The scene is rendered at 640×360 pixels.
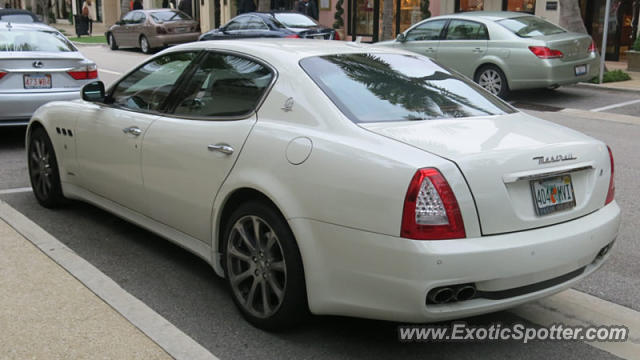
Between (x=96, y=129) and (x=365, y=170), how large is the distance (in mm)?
2735

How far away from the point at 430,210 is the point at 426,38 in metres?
12.2

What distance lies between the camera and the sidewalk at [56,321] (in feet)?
11.8

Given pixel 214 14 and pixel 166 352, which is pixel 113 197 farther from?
pixel 214 14

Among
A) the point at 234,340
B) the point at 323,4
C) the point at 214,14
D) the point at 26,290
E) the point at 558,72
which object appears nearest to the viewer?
the point at 234,340

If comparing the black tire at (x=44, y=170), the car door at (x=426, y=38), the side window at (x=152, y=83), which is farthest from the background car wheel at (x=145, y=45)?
the side window at (x=152, y=83)

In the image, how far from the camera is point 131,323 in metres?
3.92

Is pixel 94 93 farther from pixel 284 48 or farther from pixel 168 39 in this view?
pixel 168 39

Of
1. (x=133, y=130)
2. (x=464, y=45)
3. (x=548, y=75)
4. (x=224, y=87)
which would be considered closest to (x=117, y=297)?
(x=133, y=130)

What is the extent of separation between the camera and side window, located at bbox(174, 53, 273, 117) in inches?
168

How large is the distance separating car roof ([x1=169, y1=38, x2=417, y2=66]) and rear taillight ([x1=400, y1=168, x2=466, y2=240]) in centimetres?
132

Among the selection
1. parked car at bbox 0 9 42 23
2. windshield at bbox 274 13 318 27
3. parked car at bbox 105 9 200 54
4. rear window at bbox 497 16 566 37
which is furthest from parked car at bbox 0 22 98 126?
parked car at bbox 105 9 200 54

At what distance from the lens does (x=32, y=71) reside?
8.88 m

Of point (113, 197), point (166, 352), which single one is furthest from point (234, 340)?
point (113, 197)

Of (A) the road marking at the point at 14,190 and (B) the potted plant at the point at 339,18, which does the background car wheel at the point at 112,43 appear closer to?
(B) the potted plant at the point at 339,18
